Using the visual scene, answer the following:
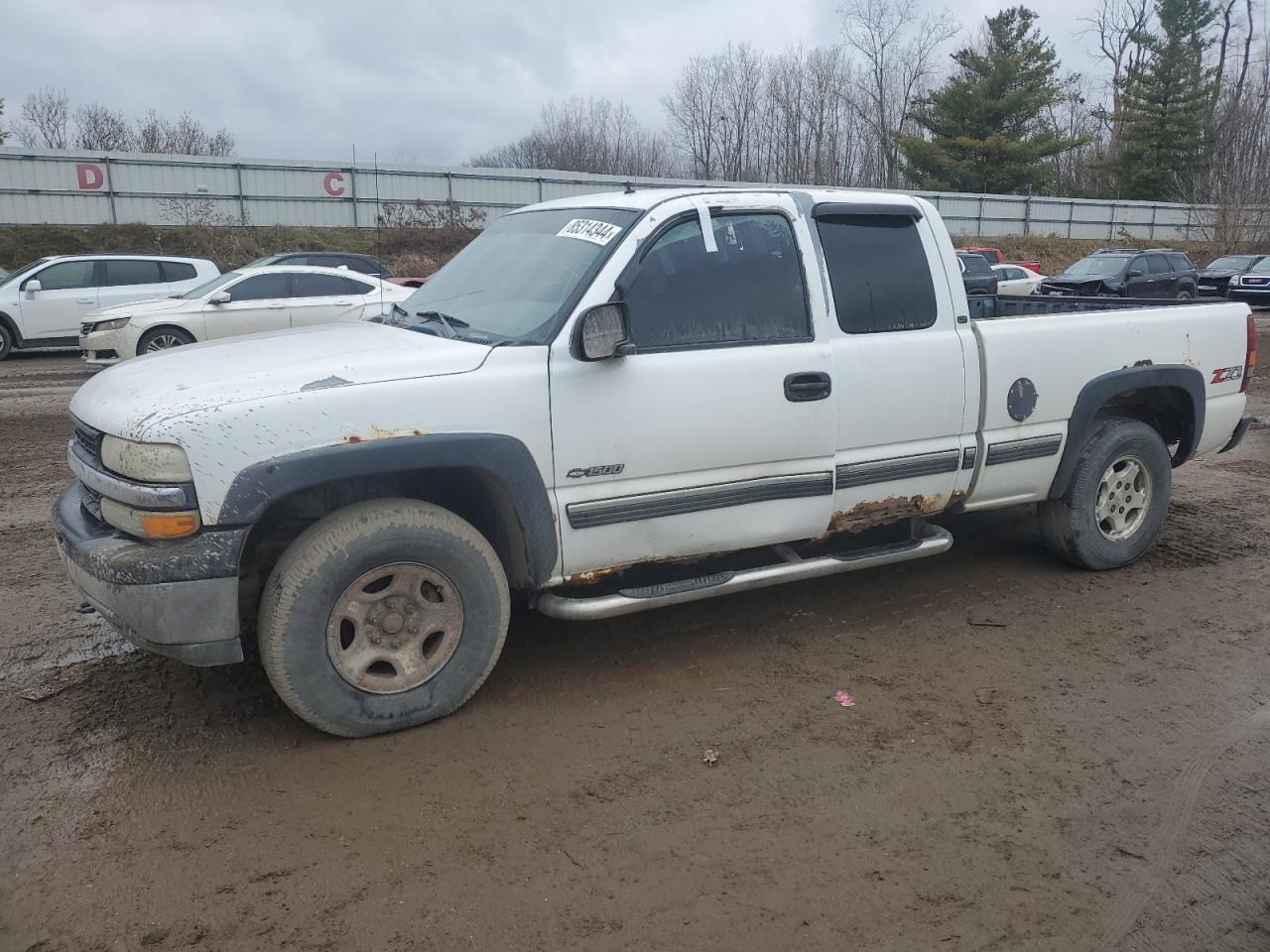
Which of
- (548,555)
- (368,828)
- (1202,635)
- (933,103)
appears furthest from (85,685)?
(933,103)

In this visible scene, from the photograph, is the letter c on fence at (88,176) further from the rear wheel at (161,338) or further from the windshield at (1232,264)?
the windshield at (1232,264)

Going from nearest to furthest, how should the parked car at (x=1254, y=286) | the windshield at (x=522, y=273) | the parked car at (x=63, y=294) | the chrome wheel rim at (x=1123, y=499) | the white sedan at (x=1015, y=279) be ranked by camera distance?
the windshield at (x=522, y=273), the chrome wheel rim at (x=1123, y=499), the parked car at (x=63, y=294), the white sedan at (x=1015, y=279), the parked car at (x=1254, y=286)

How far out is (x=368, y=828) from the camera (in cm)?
308

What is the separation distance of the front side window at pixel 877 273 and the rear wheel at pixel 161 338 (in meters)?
10.9

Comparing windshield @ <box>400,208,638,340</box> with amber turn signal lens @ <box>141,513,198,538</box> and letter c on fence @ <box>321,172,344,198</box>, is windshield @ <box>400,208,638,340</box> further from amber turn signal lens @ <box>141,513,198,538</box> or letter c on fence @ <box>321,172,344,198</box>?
letter c on fence @ <box>321,172,344,198</box>

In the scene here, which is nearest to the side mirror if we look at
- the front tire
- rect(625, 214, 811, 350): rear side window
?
rect(625, 214, 811, 350): rear side window

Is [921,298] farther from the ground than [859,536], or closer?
farther from the ground

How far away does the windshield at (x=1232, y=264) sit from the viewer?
28.8m

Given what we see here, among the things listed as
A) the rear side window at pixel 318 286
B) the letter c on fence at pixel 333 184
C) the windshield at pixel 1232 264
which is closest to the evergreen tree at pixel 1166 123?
the windshield at pixel 1232 264

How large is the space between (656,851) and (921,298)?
A: 2833 millimetres

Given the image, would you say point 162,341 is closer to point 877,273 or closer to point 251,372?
point 251,372

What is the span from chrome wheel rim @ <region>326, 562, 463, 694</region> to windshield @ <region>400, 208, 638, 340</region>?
1014mm

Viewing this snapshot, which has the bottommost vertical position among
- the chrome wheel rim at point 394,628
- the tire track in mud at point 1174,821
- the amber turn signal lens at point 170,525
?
the tire track in mud at point 1174,821

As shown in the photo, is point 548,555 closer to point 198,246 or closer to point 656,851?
point 656,851
